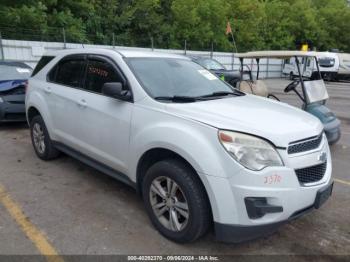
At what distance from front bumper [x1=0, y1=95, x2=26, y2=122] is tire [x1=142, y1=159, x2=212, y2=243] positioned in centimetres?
527

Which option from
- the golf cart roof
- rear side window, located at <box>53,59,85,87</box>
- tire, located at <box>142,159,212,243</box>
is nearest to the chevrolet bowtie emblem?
tire, located at <box>142,159,212,243</box>

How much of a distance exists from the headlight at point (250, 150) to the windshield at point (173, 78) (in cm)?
111

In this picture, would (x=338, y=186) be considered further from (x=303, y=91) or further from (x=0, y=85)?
(x=0, y=85)

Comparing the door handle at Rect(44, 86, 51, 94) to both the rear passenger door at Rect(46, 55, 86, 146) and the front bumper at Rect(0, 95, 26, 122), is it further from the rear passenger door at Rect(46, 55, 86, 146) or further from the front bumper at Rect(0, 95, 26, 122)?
the front bumper at Rect(0, 95, 26, 122)

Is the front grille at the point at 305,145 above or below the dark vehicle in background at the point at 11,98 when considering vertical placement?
above

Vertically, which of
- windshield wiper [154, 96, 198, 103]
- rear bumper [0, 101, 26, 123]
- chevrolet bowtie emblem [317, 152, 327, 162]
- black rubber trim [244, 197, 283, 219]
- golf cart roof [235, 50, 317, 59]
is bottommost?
rear bumper [0, 101, 26, 123]

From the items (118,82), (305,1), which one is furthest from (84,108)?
(305,1)

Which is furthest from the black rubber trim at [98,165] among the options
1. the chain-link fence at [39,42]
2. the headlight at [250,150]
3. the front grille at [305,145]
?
the chain-link fence at [39,42]

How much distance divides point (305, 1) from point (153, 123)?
43.0m

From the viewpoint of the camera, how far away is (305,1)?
41375 mm

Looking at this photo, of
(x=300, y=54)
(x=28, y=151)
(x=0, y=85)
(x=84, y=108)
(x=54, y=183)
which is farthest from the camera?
(x=0, y=85)

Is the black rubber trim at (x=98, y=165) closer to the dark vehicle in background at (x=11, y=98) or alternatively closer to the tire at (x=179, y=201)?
the tire at (x=179, y=201)

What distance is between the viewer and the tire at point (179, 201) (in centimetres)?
313

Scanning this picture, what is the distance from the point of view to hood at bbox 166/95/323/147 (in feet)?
10.2
